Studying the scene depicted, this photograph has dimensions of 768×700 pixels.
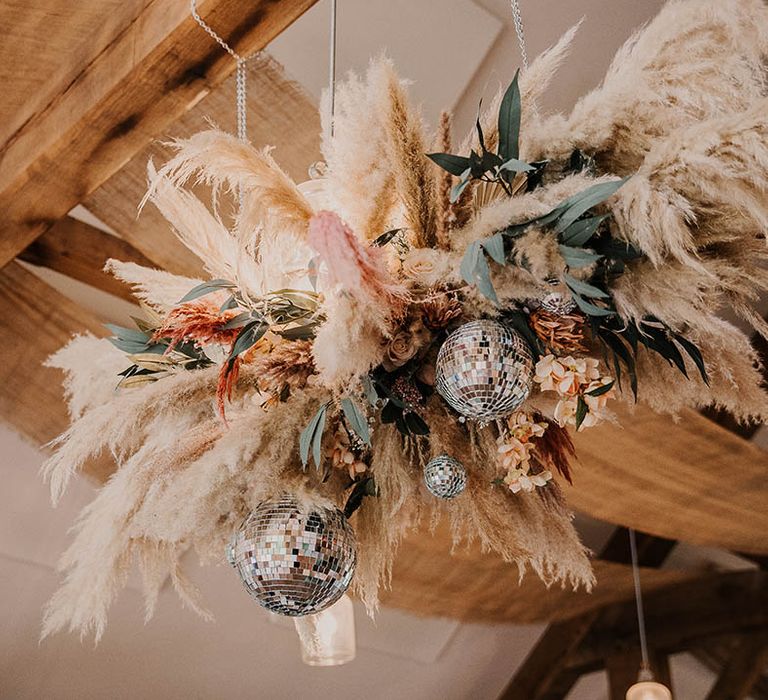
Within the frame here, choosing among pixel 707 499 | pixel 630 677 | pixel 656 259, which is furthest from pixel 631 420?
pixel 630 677

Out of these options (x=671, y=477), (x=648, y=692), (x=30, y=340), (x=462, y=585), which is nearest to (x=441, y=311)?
(x=30, y=340)

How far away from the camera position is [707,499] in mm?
2545

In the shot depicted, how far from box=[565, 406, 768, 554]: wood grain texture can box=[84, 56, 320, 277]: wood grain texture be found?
953 millimetres

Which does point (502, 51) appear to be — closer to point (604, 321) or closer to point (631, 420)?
point (631, 420)

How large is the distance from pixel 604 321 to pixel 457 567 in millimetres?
1962

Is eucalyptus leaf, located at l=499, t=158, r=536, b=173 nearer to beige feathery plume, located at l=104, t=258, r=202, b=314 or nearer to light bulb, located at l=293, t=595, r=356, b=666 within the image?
beige feathery plume, located at l=104, t=258, r=202, b=314

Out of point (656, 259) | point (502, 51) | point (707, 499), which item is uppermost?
point (656, 259)

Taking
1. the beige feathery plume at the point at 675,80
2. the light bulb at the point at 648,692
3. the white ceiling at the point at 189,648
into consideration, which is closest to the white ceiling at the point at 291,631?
the white ceiling at the point at 189,648

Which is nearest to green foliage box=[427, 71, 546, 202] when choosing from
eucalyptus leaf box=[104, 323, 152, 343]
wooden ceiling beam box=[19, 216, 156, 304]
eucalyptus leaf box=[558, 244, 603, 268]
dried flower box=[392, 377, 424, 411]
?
eucalyptus leaf box=[558, 244, 603, 268]

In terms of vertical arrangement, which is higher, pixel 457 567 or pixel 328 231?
pixel 328 231

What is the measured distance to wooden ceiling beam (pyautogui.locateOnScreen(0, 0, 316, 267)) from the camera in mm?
1237

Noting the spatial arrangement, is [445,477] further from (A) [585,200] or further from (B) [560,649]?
(B) [560,649]

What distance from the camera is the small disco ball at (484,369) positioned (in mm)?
826

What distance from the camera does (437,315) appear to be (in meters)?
0.90
